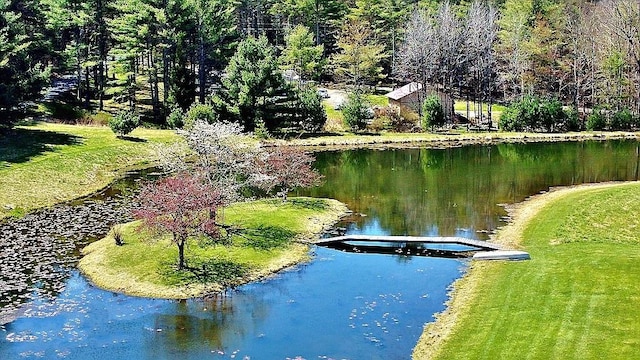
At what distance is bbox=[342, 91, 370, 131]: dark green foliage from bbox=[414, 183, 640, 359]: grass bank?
43.3 metres

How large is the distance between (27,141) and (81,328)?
37.9 meters

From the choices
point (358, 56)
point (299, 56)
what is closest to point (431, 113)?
point (358, 56)

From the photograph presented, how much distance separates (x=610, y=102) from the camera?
94.0 metres

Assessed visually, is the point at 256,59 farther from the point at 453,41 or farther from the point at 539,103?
the point at 539,103

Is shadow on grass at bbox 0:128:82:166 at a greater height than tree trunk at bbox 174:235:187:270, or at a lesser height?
greater

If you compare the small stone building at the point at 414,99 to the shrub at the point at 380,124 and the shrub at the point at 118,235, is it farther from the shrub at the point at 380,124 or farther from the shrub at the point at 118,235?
→ the shrub at the point at 118,235

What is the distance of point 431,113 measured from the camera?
8031 cm

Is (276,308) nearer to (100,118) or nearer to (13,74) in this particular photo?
(13,74)

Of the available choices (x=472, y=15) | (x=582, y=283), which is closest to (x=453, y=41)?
(x=472, y=15)

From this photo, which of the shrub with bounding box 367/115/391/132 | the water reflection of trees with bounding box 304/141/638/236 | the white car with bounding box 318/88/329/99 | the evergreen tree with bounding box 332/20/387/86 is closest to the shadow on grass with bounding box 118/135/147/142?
the water reflection of trees with bounding box 304/141/638/236

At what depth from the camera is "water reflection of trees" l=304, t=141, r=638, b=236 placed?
40562 mm

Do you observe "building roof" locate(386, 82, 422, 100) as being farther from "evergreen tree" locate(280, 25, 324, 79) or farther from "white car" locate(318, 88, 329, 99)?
"evergreen tree" locate(280, 25, 324, 79)

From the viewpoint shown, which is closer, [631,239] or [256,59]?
[631,239]

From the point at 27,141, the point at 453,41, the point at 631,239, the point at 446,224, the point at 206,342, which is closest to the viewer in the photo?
the point at 206,342
